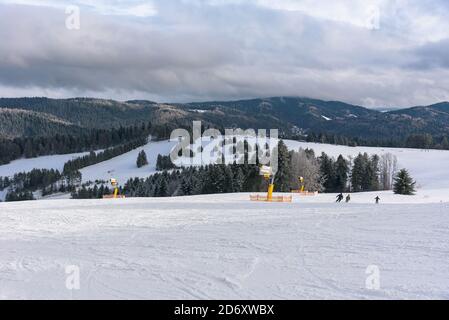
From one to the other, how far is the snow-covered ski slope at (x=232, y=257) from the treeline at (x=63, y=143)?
16945cm

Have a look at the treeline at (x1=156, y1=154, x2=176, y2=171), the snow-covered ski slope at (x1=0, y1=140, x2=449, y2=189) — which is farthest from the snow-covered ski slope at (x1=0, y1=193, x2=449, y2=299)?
the treeline at (x1=156, y1=154, x2=176, y2=171)

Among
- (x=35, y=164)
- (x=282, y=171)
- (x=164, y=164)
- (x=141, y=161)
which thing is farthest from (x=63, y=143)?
(x=282, y=171)

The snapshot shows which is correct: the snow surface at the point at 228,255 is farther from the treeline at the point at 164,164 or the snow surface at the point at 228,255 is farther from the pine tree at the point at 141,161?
the pine tree at the point at 141,161

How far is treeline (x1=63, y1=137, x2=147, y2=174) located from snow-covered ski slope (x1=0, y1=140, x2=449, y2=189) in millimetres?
2799

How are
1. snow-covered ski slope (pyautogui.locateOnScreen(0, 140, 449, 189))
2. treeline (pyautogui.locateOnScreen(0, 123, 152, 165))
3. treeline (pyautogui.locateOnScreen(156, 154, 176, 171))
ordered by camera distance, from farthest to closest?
treeline (pyautogui.locateOnScreen(0, 123, 152, 165))
treeline (pyautogui.locateOnScreen(156, 154, 176, 171))
snow-covered ski slope (pyautogui.locateOnScreen(0, 140, 449, 189))

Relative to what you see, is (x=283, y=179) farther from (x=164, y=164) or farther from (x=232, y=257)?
(x=164, y=164)

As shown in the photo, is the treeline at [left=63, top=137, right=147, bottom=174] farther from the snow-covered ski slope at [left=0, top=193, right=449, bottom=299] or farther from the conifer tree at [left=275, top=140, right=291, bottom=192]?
the snow-covered ski slope at [left=0, top=193, right=449, bottom=299]

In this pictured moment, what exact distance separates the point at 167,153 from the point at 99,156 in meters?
28.0

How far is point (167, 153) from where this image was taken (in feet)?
492

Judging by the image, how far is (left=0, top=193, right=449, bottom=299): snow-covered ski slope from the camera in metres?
8.33

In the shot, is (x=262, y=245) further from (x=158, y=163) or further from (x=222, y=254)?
(x=158, y=163)

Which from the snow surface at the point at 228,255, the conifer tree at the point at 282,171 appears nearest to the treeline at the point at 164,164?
the conifer tree at the point at 282,171

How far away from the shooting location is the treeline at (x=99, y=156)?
14525 cm
